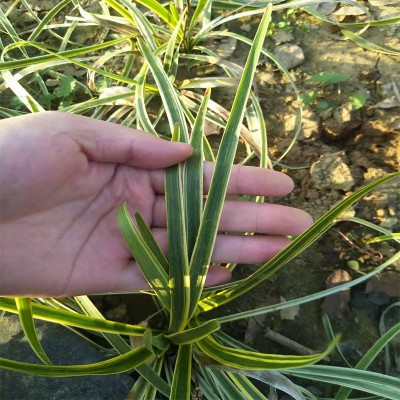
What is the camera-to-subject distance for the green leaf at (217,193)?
94 centimetres

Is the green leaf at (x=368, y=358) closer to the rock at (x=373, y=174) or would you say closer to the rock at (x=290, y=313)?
the rock at (x=290, y=313)

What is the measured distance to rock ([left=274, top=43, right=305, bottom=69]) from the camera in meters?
1.56

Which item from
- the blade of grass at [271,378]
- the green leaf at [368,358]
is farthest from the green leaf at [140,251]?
the green leaf at [368,358]

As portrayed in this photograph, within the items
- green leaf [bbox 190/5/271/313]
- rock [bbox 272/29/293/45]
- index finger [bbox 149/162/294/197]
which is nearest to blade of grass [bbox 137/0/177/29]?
rock [bbox 272/29/293/45]

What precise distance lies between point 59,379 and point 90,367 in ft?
0.91

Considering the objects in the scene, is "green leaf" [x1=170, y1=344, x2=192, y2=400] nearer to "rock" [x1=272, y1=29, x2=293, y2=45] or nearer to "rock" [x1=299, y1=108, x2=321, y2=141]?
"rock" [x1=299, y1=108, x2=321, y2=141]

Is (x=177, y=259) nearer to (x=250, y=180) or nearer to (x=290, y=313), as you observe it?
(x=250, y=180)

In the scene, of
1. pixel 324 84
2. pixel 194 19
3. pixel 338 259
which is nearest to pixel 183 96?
pixel 194 19

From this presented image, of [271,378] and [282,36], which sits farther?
[282,36]

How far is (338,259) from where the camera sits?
4.08 ft

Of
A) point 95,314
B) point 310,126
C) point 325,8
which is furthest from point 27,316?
point 325,8

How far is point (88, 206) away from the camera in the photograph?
3.46 ft

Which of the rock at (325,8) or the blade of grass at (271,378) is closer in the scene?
the blade of grass at (271,378)

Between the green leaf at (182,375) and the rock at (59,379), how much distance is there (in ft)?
0.68
